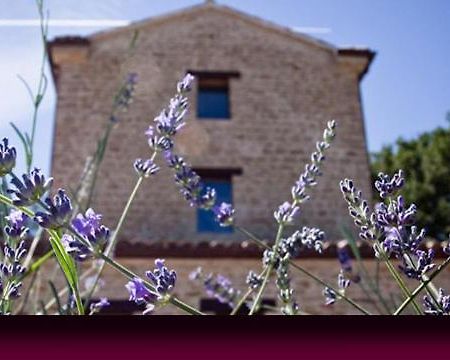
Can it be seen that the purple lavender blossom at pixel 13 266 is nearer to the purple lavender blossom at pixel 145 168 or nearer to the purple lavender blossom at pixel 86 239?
the purple lavender blossom at pixel 86 239

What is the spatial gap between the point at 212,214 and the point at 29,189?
834 centimetres

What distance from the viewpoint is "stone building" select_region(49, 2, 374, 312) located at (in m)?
9.32

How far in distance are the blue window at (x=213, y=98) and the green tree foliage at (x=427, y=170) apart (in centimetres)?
853

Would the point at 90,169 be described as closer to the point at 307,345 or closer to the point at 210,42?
the point at 307,345

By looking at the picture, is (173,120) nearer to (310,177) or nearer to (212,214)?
(310,177)

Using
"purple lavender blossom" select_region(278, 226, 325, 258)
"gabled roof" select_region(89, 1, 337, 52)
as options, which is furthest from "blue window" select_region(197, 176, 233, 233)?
"purple lavender blossom" select_region(278, 226, 325, 258)

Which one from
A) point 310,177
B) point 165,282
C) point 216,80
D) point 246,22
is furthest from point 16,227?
point 246,22

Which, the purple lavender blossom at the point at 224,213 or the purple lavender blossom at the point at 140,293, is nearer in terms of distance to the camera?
the purple lavender blossom at the point at 140,293

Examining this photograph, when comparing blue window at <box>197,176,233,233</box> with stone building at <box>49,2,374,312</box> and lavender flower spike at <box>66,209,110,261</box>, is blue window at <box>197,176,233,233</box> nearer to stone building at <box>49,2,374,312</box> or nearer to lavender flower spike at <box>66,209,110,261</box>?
stone building at <box>49,2,374,312</box>

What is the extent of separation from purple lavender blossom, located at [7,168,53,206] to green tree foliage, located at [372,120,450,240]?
17700 millimetres

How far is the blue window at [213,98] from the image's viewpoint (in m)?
10.4

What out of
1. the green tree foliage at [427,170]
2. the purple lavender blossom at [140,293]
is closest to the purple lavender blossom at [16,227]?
the purple lavender blossom at [140,293]

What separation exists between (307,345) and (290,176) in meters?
9.17

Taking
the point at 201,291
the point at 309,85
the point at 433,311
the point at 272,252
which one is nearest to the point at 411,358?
the point at 433,311
